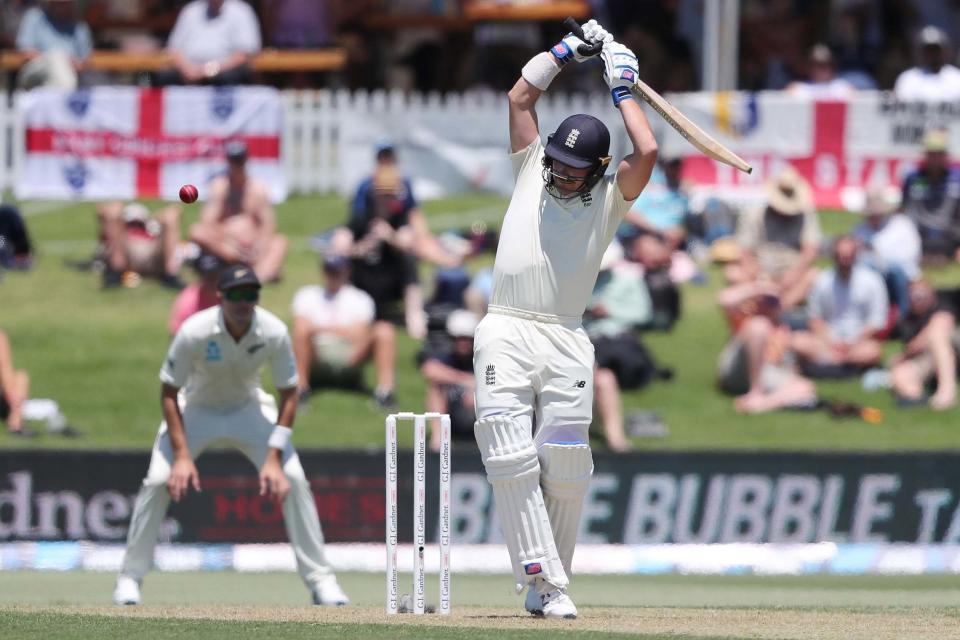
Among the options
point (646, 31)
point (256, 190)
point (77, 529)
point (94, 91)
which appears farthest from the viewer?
point (646, 31)

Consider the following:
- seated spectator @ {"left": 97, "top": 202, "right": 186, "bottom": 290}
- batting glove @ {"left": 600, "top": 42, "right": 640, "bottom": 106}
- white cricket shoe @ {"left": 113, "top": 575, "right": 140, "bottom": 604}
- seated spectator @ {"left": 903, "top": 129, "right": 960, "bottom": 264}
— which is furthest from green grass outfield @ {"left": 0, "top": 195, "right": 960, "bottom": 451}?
batting glove @ {"left": 600, "top": 42, "right": 640, "bottom": 106}

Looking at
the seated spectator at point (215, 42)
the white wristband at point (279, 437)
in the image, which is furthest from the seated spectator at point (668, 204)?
the white wristband at point (279, 437)

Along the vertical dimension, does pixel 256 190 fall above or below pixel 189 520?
above

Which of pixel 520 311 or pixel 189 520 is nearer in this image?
pixel 520 311

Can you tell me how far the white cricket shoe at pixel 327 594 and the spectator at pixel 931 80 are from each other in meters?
10.2

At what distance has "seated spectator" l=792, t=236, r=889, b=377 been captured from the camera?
572 inches

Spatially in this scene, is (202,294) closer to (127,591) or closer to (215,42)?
(127,591)

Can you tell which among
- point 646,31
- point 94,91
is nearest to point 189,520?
point 94,91

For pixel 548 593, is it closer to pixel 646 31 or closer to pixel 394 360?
pixel 394 360

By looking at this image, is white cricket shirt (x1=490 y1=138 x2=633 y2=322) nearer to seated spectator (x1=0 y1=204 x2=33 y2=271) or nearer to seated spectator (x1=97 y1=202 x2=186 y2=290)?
seated spectator (x1=97 y1=202 x2=186 y2=290)

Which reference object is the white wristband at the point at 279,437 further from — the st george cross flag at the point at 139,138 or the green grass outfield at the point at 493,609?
the st george cross flag at the point at 139,138

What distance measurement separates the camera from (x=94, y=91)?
17.3 metres

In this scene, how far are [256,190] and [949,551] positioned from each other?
633cm

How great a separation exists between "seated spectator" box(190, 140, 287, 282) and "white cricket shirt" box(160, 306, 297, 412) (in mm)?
5202
